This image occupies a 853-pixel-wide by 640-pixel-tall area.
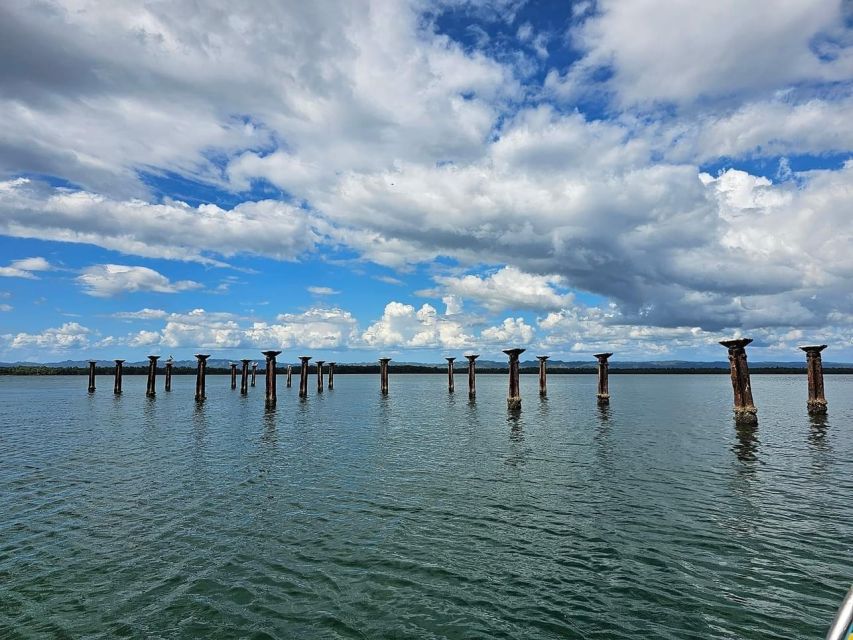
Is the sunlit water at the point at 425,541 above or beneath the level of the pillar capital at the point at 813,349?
beneath

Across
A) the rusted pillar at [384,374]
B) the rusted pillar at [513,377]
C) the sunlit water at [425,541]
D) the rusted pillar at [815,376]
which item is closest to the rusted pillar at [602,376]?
the rusted pillar at [513,377]

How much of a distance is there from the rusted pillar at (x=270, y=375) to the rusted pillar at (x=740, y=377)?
36.3 metres

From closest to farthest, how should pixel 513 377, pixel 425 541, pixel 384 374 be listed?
pixel 425 541 < pixel 513 377 < pixel 384 374

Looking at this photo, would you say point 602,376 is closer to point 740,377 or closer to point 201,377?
point 740,377

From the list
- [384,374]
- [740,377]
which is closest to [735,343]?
[740,377]

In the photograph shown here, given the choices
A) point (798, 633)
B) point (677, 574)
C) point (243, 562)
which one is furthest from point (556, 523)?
point (243, 562)

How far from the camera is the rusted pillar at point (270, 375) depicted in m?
46.4

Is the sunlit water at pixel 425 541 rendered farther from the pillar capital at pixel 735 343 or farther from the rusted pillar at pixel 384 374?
the rusted pillar at pixel 384 374

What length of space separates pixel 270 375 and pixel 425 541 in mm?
39629

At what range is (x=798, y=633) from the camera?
702 centimetres

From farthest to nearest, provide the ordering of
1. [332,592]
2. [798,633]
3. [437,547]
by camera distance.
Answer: [437,547] < [332,592] < [798,633]

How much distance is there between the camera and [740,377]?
2972 cm

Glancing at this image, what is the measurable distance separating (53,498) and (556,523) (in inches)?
561

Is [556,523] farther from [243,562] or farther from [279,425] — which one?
[279,425]
